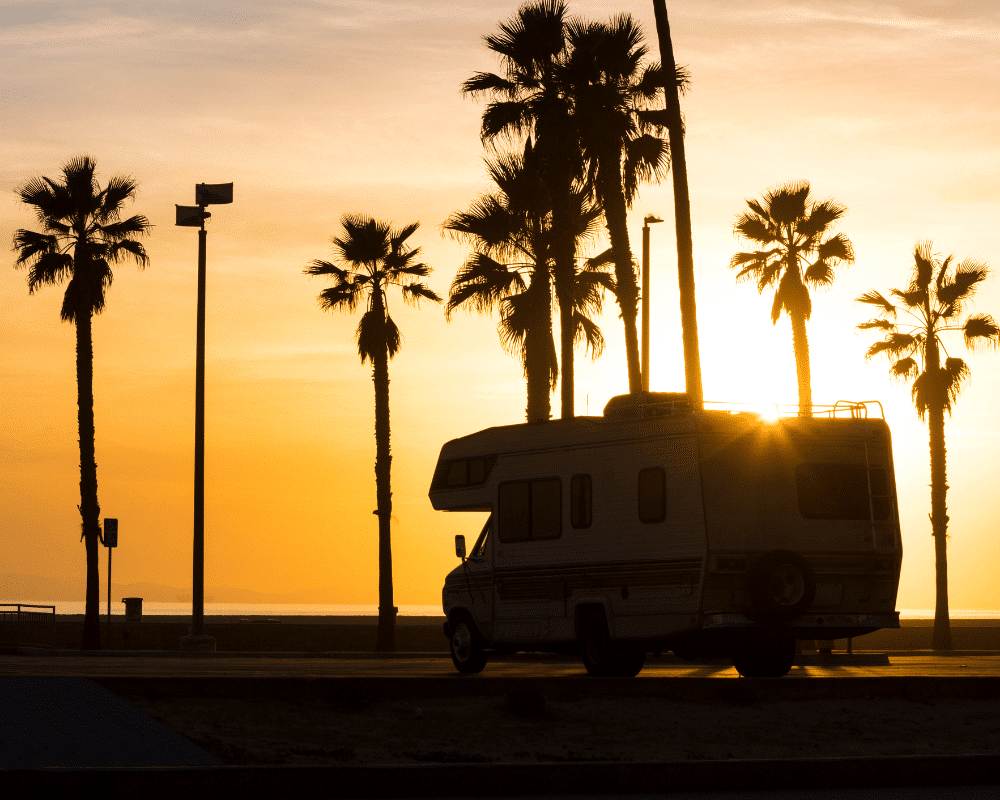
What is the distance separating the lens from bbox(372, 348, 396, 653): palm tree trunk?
1629 inches

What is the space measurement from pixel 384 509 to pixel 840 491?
25234 millimetres

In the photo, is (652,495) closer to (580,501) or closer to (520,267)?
(580,501)

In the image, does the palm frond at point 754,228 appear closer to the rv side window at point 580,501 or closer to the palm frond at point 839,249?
the palm frond at point 839,249

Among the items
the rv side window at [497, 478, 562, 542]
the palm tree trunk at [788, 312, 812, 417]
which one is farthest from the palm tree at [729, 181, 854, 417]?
the rv side window at [497, 478, 562, 542]

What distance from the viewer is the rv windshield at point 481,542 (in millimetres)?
20203

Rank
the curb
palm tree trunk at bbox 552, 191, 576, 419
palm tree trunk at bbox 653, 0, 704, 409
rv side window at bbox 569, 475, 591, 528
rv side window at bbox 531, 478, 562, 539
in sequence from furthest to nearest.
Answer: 1. palm tree trunk at bbox 552, 191, 576, 419
2. palm tree trunk at bbox 653, 0, 704, 409
3. rv side window at bbox 531, 478, 562, 539
4. rv side window at bbox 569, 475, 591, 528
5. the curb

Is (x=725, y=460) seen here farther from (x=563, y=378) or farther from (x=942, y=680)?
(x=563, y=378)

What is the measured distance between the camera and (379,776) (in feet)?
37.8

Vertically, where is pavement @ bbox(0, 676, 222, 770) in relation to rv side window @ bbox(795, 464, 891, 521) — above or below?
below

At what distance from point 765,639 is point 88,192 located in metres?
30.0

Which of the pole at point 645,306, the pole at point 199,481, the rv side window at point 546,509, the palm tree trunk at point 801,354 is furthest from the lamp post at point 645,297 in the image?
the rv side window at point 546,509

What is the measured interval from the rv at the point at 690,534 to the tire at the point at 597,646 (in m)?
0.02

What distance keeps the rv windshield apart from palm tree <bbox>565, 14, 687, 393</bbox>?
11.9 meters

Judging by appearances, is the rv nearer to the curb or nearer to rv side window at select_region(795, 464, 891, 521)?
rv side window at select_region(795, 464, 891, 521)
